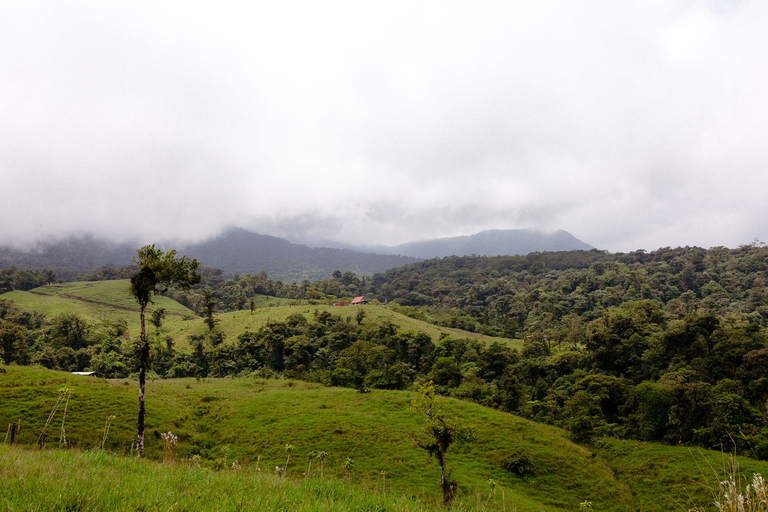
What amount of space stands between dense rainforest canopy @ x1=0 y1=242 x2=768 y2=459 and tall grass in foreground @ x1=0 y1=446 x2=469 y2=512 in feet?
13.7

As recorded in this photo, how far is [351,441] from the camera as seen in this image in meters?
29.4

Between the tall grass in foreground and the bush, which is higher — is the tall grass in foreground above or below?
above

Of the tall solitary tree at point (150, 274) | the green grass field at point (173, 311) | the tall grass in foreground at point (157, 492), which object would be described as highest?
the tall solitary tree at point (150, 274)

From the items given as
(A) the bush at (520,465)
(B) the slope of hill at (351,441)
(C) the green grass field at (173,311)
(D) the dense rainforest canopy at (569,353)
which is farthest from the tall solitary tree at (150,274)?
(C) the green grass field at (173,311)

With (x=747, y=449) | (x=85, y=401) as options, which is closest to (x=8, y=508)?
(x=85, y=401)

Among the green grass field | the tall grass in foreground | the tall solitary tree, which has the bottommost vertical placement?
the green grass field

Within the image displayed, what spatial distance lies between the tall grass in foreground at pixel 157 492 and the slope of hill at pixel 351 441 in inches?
765

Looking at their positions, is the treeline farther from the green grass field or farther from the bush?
the bush

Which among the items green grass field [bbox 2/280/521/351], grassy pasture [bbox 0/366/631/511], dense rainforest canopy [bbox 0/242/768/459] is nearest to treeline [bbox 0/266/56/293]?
dense rainforest canopy [bbox 0/242/768/459]

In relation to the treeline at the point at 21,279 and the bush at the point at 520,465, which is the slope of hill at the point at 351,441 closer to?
the bush at the point at 520,465

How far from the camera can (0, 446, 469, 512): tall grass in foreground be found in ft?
10.5

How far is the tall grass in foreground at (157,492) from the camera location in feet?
10.5

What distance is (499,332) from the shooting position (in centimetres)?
9512

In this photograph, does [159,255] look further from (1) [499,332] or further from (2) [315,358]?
(1) [499,332]
